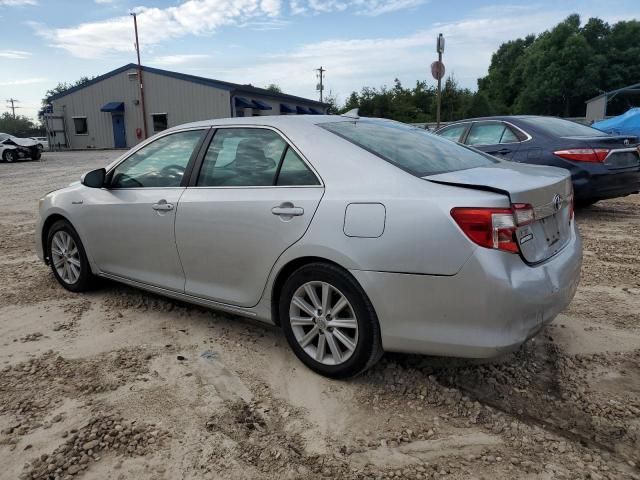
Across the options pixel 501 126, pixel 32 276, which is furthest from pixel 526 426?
pixel 501 126

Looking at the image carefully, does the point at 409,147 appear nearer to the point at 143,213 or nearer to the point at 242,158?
the point at 242,158

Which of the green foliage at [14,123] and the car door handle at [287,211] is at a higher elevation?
the green foliage at [14,123]

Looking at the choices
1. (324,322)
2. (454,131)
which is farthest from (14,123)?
(324,322)

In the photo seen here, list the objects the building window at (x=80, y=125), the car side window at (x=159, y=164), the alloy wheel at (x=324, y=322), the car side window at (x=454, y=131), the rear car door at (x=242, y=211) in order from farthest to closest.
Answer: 1. the building window at (x=80, y=125)
2. the car side window at (x=454, y=131)
3. the car side window at (x=159, y=164)
4. the rear car door at (x=242, y=211)
5. the alloy wheel at (x=324, y=322)

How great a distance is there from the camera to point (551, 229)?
9.21 feet

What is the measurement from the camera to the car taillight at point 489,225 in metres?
2.42

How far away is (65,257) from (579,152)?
239 inches

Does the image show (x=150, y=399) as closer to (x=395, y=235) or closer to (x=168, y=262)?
(x=168, y=262)

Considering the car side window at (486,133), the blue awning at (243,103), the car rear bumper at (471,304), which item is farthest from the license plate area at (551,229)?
the blue awning at (243,103)

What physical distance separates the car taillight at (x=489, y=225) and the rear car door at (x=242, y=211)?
2.71ft

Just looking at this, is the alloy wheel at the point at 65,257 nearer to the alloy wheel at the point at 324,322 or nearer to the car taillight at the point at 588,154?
the alloy wheel at the point at 324,322

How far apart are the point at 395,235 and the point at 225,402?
128 centimetres

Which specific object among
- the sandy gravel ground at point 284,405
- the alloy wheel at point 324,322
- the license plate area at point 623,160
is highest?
the license plate area at point 623,160

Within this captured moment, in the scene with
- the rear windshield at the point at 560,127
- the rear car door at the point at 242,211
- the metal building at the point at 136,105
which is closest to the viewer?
the rear car door at the point at 242,211
